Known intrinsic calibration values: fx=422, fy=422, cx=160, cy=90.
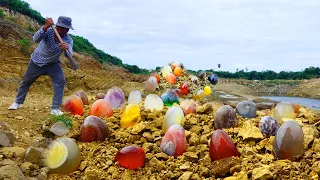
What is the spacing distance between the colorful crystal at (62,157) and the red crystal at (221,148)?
113cm

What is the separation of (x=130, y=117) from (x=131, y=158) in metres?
0.88

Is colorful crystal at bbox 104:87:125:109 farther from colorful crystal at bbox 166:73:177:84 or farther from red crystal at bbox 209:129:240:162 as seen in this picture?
colorful crystal at bbox 166:73:177:84

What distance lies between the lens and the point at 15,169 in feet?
10.3

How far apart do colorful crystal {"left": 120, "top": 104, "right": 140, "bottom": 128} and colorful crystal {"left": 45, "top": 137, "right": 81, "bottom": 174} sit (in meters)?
0.85

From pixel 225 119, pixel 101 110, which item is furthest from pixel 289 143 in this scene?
pixel 101 110

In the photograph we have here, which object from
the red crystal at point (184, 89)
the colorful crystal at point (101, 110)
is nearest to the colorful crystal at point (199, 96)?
the red crystal at point (184, 89)

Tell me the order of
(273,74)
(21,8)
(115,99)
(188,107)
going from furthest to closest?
(273,74), (21,8), (115,99), (188,107)

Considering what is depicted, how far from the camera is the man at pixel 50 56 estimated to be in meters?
4.89

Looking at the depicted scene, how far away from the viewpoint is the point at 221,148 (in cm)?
340

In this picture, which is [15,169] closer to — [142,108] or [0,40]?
[142,108]

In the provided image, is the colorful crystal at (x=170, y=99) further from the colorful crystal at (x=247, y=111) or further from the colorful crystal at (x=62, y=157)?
the colorful crystal at (x=62, y=157)

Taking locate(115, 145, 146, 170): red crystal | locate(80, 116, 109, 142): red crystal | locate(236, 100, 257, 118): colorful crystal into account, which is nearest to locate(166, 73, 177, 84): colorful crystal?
locate(236, 100, 257, 118): colorful crystal

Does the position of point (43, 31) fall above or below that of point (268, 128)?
above

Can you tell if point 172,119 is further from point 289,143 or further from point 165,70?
point 165,70
